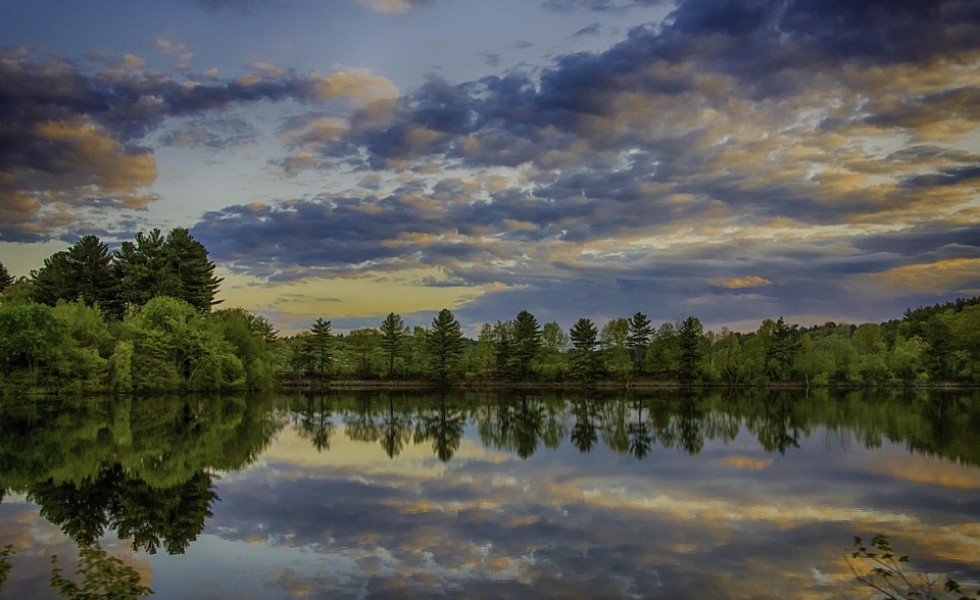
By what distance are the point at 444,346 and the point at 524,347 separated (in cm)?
1117

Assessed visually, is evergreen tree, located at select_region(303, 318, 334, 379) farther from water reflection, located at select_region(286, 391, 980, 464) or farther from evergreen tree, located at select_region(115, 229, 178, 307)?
water reflection, located at select_region(286, 391, 980, 464)

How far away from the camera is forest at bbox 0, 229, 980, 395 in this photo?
60188 millimetres

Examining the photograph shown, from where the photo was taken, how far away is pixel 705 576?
1202 cm

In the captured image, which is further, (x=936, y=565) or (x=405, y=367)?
(x=405, y=367)

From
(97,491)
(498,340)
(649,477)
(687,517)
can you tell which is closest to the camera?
(687,517)

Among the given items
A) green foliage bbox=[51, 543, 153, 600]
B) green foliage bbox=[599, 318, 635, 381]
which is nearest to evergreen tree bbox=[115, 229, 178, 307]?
green foliage bbox=[599, 318, 635, 381]

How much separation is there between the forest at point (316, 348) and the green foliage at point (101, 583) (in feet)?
165

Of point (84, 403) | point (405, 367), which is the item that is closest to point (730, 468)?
point (84, 403)

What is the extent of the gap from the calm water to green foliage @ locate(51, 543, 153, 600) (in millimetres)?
421

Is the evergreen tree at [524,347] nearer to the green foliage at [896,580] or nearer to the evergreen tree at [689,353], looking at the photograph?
the evergreen tree at [689,353]

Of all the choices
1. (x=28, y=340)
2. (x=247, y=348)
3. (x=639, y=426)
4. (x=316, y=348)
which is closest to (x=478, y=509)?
(x=639, y=426)

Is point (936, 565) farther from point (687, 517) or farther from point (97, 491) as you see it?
point (97, 491)

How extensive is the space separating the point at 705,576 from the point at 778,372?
9780 centimetres

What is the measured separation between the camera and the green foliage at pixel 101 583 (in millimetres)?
9516
